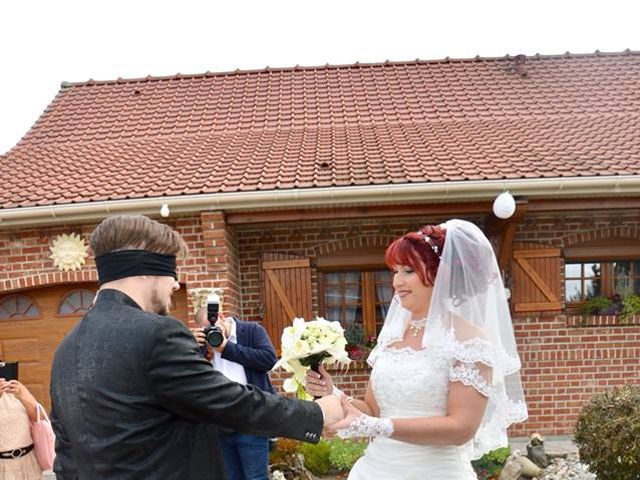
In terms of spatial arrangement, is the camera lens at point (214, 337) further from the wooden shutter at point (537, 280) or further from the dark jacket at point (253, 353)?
the wooden shutter at point (537, 280)

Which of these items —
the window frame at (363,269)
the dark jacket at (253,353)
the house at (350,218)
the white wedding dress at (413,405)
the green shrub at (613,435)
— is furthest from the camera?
the window frame at (363,269)

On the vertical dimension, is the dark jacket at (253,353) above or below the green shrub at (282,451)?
above

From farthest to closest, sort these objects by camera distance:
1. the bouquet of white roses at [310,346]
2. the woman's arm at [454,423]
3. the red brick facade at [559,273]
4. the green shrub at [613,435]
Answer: the red brick facade at [559,273] < the green shrub at [613,435] < the bouquet of white roses at [310,346] < the woman's arm at [454,423]

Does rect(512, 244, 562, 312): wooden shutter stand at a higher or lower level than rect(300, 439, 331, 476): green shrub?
higher

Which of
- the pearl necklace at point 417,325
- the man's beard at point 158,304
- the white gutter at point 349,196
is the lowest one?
the pearl necklace at point 417,325

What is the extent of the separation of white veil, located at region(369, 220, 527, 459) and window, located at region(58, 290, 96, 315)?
5638mm

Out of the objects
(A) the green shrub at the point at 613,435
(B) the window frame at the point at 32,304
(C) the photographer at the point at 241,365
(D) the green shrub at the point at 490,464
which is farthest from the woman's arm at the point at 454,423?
(B) the window frame at the point at 32,304

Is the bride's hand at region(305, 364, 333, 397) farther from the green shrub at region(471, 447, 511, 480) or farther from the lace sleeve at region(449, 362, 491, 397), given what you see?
the green shrub at region(471, 447, 511, 480)

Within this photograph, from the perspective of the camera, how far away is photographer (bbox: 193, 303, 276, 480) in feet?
13.0

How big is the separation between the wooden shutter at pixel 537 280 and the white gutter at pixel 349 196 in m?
0.82

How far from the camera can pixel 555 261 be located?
6.67 meters

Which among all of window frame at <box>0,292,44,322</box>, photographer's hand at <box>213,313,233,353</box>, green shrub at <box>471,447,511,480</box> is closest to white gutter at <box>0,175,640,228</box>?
window frame at <box>0,292,44,322</box>

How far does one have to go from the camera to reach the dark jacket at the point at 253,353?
4.08 metres

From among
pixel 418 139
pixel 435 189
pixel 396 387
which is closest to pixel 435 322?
pixel 396 387
